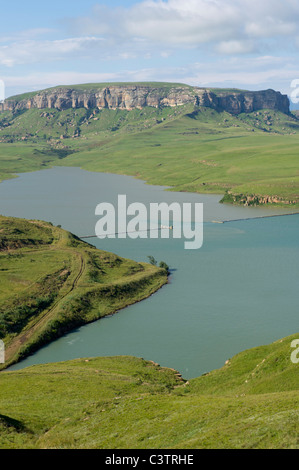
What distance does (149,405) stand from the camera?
3934 centimetres

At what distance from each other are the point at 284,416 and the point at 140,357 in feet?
124

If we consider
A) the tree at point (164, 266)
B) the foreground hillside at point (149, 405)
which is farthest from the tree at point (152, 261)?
the foreground hillside at point (149, 405)

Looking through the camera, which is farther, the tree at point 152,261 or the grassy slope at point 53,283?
the tree at point 152,261

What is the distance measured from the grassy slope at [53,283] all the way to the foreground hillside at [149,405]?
46.2 feet

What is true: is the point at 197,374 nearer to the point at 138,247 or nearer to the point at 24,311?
the point at 24,311

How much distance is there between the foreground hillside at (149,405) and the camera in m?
28.8

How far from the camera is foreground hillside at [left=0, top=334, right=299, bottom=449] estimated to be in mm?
28844

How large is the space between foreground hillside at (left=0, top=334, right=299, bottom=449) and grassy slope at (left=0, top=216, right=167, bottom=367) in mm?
14092

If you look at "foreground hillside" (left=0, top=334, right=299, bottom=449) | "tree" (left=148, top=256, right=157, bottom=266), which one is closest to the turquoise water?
"tree" (left=148, top=256, right=157, bottom=266)

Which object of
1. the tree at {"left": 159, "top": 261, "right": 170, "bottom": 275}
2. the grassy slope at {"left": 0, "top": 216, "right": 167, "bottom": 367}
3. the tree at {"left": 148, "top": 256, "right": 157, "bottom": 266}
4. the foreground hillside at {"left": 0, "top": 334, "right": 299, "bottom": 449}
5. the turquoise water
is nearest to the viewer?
the foreground hillside at {"left": 0, "top": 334, "right": 299, "bottom": 449}

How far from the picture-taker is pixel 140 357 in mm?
64750

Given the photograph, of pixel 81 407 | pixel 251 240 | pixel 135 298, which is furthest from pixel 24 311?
pixel 251 240

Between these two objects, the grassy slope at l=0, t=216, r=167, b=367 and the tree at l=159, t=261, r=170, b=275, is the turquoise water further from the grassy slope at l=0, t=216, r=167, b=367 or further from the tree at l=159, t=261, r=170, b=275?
the grassy slope at l=0, t=216, r=167, b=367

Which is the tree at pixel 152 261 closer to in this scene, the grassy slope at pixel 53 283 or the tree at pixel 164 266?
the tree at pixel 164 266
